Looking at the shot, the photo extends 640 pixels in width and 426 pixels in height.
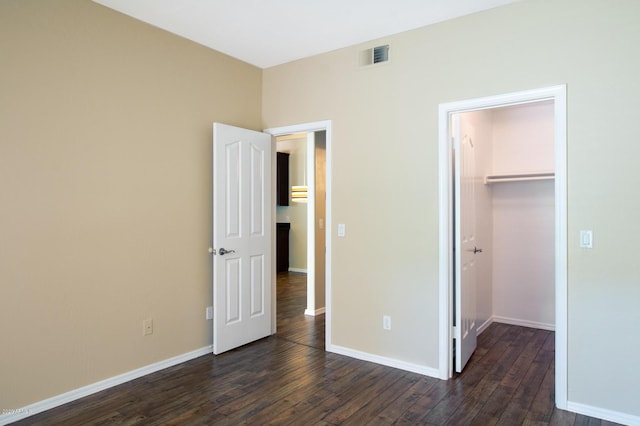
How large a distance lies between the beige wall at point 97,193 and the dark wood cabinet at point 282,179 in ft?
14.5

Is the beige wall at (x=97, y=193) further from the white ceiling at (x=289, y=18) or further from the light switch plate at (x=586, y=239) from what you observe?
the light switch plate at (x=586, y=239)

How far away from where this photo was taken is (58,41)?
278 cm

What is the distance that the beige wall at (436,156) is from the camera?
257cm

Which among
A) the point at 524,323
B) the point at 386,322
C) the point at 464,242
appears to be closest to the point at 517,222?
the point at 524,323

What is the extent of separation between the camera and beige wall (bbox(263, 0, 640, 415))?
2.57 meters

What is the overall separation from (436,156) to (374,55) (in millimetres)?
1094

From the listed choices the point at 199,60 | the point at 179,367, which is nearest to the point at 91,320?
the point at 179,367

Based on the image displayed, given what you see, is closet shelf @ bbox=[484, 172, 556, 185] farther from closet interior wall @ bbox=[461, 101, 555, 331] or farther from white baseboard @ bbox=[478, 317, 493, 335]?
white baseboard @ bbox=[478, 317, 493, 335]

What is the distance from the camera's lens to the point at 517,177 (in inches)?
179

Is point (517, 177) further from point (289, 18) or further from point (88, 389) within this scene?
point (88, 389)

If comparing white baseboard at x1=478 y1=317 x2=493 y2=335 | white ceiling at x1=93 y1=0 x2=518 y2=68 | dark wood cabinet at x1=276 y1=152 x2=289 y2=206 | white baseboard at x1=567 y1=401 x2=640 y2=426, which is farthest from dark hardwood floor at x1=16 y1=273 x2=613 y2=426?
dark wood cabinet at x1=276 y1=152 x2=289 y2=206

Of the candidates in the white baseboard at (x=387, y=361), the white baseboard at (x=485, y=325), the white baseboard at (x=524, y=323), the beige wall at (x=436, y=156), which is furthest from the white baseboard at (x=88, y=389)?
the white baseboard at (x=524, y=323)

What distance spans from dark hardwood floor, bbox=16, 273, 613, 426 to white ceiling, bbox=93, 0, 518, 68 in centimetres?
282

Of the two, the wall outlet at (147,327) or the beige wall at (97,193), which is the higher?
the beige wall at (97,193)
